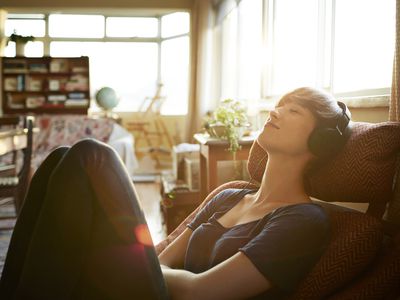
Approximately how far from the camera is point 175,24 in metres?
7.91

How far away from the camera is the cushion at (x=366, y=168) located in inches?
45.2

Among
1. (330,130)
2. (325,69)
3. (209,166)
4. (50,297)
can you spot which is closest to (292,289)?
(330,130)

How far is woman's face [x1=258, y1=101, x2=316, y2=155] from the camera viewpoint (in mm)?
1280

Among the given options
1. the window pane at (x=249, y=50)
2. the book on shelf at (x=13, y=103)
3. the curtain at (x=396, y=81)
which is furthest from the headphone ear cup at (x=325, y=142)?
the book on shelf at (x=13, y=103)

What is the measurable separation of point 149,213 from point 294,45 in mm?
1962

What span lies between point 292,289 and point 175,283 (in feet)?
0.92

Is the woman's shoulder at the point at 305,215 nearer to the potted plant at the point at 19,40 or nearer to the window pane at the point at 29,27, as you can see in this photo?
the potted plant at the point at 19,40

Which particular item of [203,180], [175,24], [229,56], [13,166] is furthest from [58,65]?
[203,180]

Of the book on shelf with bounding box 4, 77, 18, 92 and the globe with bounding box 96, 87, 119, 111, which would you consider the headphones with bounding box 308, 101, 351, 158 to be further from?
the book on shelf with bounding box 4, 77, 18, 92

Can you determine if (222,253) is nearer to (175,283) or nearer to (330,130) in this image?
(175,283)

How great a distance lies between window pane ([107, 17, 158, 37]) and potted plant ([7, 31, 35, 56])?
141cm

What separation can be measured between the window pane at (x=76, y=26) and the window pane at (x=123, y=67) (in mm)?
164

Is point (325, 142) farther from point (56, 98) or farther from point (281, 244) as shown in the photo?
point (56, 98)

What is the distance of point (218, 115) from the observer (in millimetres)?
3004
